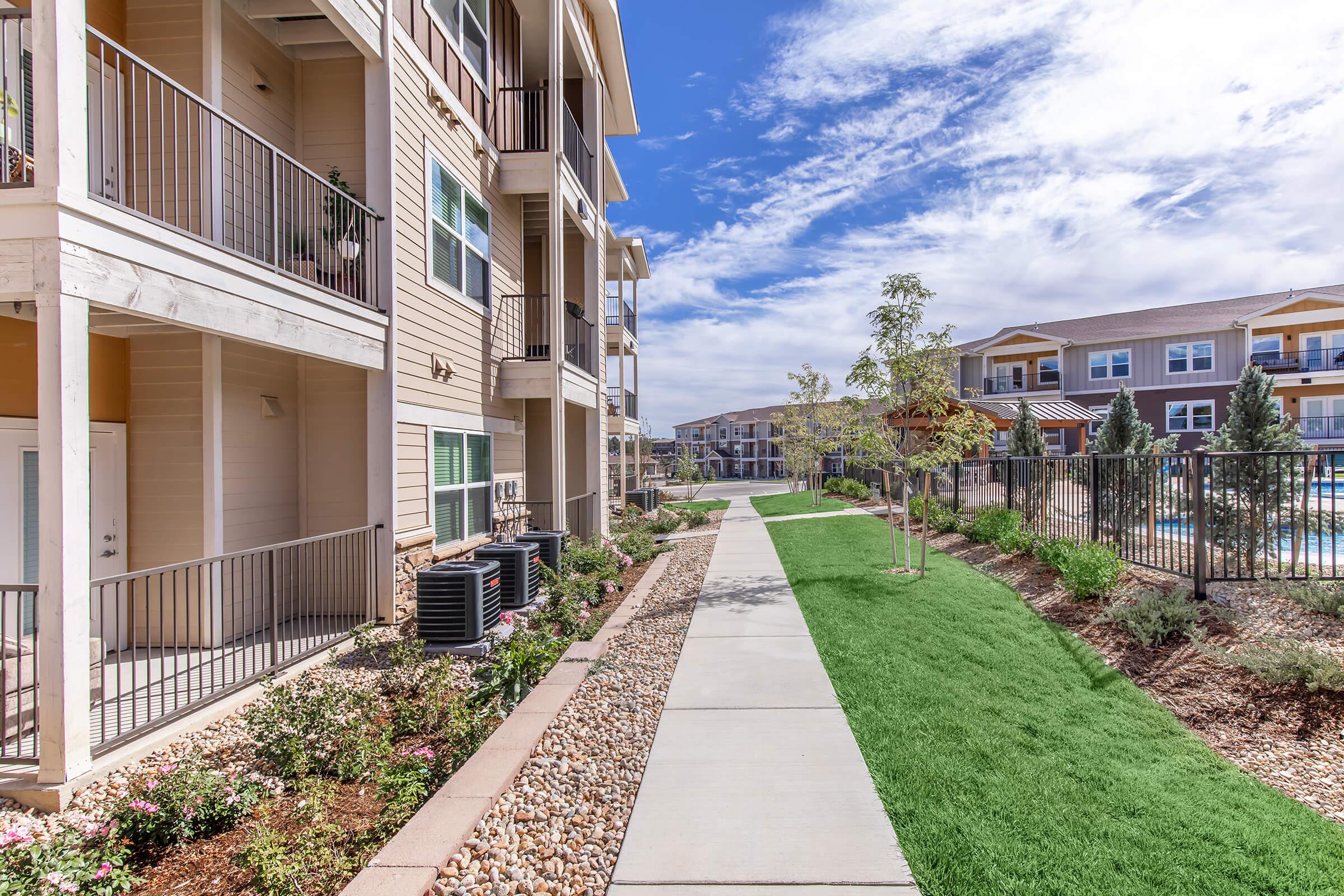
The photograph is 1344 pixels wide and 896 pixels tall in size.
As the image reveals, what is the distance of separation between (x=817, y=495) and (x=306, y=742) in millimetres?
20807

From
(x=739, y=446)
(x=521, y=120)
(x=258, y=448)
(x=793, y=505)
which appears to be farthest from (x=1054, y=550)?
(x=739, y=446)

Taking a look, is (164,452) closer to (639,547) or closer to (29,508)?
(29,508)

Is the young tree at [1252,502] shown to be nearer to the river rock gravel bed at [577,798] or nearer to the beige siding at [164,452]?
the river rock gravel bed at [577,798]

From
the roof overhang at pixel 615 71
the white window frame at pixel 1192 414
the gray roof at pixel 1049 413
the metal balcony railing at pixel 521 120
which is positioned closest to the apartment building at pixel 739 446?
the white window frame at pixel 1192 414

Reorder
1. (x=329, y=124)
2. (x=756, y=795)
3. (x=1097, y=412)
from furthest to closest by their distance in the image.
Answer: (x=1097, y=412), (x=329, y=124), (x=756, y=795)

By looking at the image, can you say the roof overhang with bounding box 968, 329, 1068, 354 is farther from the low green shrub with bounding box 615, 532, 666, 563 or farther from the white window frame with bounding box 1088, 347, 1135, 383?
the low green shrub with bounding box 615, 532, 666, 563

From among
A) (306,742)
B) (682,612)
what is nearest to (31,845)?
(306,742)

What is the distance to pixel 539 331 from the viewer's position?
42.4 feet

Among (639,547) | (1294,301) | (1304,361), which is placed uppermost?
(1294,301)

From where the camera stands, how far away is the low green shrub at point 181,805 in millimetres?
3383

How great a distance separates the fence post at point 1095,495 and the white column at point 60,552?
10794mm

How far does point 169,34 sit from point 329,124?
5.67ft

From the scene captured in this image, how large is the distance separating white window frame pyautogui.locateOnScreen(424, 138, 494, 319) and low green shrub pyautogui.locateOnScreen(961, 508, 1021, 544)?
31.3 ft

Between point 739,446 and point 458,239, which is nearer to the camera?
point 458,239
